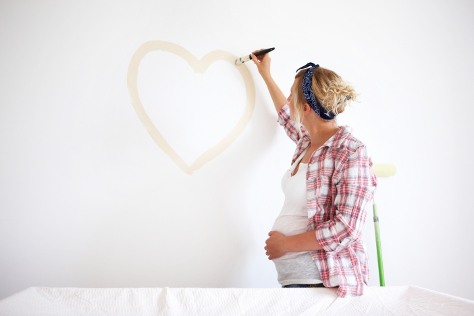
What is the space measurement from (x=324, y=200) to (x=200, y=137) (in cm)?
51

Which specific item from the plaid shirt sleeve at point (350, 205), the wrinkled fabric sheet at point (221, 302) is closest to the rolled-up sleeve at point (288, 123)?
the plaid shirt sleeve at point (350, 205)

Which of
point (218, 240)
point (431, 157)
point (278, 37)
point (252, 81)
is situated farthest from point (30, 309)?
point (431, 157)

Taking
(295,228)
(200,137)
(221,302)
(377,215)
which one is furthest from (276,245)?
(377,215)

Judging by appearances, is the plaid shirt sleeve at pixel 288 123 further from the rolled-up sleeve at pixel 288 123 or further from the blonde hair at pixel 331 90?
the blonde hair at pixel 331 90

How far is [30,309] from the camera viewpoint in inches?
33.1

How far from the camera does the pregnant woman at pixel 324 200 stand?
1.08 m

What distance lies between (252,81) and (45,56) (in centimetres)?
75

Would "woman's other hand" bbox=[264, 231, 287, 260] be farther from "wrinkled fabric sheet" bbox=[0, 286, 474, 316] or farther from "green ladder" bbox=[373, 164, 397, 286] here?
"green ladder" bbox=[373, 164, 397, 286]

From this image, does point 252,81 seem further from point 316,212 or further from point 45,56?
point 45,56

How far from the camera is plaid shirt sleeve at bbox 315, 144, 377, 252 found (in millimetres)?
1066

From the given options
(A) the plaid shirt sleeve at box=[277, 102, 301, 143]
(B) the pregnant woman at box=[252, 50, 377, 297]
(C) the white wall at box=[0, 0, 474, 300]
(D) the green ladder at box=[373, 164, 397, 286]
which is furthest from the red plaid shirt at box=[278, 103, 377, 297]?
(D) the green ladder at box=[373, 164, 397, 286]

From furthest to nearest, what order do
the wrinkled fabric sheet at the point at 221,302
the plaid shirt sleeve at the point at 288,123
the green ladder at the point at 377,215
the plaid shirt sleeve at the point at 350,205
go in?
1. the green ladder at the point at 377,215
2. the plaid shirt sleeve at the point at 288,123
3. the plaid shirt sleeve at the point at 350,205
4. the wrinkled fabric sheet at the point at 221,302

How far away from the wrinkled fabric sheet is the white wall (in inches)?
10.9

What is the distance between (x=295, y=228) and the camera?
3.99 feet
